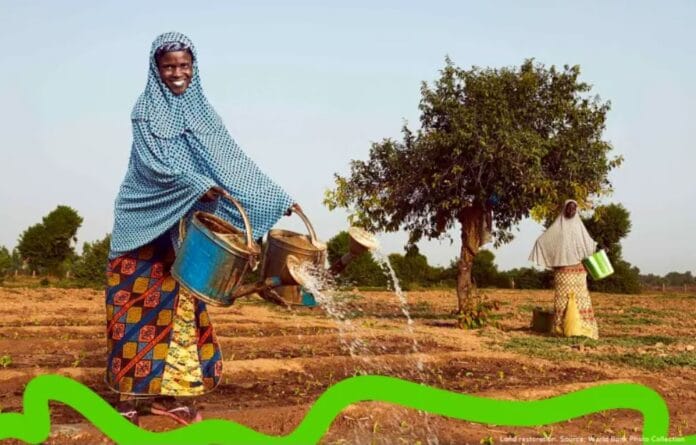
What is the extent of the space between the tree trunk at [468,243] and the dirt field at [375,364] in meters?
0.62

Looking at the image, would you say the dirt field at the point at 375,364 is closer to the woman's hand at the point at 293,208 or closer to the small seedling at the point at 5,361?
the small seedling at the point at 5,361

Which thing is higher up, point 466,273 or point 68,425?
point 466,273

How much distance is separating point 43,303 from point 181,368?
8.74 m

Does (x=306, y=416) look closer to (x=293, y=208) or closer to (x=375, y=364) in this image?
(x=293, y=208)

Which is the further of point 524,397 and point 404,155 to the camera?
point 404,155

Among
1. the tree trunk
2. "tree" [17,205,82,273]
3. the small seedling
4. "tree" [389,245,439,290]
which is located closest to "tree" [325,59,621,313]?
the tree trunk

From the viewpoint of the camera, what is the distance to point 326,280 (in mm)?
3406

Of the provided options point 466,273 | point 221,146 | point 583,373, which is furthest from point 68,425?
point 466,273

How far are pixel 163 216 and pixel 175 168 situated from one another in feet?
0.75

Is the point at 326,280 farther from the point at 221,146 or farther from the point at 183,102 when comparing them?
the point at 183,102

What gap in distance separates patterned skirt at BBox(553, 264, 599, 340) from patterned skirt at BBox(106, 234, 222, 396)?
6.51 m

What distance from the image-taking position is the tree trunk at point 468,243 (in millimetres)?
11102

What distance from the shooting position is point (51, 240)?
19.9 meters

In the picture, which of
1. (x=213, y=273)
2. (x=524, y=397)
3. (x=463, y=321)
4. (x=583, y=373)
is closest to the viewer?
(x=213, y=273)
